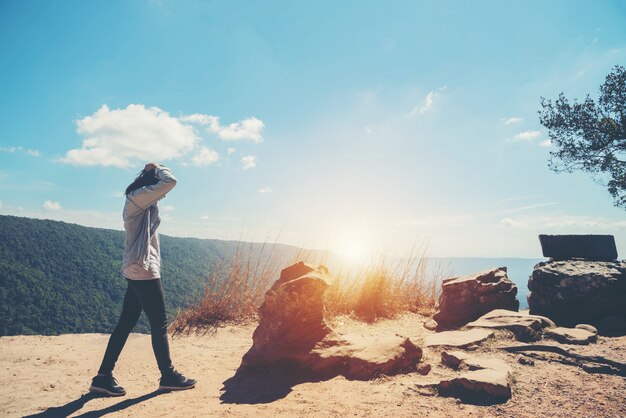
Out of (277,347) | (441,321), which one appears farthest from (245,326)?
(441,321)

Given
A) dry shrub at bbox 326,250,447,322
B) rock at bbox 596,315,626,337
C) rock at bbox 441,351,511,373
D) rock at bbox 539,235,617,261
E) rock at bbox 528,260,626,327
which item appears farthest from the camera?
dry shrub at bbox 326,250,447,322

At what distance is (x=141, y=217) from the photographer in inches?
91.7

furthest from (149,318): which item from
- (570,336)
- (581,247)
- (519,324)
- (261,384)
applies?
(581,247)

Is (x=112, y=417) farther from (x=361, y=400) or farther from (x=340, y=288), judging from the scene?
(x=340, y=288)

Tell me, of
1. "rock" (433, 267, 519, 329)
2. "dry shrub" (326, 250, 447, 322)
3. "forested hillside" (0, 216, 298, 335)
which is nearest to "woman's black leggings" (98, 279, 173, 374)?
"dry shrub" (326, 250, 447, 322)

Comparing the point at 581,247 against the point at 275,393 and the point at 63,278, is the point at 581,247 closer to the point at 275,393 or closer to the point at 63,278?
the point at 275,393

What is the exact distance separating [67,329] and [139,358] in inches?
1460

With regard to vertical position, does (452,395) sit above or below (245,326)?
above

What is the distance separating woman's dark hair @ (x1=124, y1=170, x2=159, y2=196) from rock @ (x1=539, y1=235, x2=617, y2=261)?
4.99 meters

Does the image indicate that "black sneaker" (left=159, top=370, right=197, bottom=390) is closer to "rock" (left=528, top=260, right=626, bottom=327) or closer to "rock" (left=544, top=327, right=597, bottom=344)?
"rock" (left=544, top=327, right=597, bottom=344)

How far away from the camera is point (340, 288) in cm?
520

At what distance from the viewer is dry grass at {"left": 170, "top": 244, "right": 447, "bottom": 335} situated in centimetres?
457

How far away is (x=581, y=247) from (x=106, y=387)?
5.55 m

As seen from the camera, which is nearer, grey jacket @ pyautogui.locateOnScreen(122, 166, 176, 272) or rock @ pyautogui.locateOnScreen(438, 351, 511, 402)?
rock @ pyautogui.locateOnScreen(438, 351, 511, 402)
